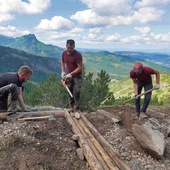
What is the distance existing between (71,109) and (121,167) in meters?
4.20

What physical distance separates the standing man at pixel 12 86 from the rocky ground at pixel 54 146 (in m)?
0.71

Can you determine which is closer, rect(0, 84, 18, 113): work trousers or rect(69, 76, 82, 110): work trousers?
rect(0, 84, 18, 113): work trousers

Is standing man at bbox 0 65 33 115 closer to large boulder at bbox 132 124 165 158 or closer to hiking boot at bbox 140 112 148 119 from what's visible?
large boulder at bbox 132 124 165 158

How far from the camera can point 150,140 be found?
657cm

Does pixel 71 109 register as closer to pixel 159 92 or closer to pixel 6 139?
pixel 6 139

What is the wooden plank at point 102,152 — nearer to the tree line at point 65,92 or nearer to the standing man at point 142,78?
the standing man at point 142,78

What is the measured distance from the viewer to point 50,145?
6.01 meters

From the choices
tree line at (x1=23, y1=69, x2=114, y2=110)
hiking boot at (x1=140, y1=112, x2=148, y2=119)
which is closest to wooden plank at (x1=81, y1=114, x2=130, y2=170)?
hiking boot at (x1=140, y1=112, x2=148, y2=119)

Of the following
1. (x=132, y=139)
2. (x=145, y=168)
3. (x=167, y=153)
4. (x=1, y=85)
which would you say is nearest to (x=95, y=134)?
(x=132, y=139)

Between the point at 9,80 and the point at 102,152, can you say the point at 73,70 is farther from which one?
the point at 102,152

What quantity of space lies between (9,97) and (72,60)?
8.33 feet

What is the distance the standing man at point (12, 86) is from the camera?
764cm

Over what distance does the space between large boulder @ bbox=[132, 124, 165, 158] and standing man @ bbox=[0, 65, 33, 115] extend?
12.5ft

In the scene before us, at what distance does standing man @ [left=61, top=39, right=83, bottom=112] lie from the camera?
28.3ft
